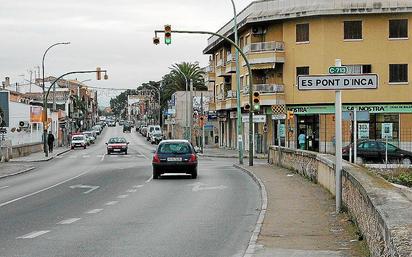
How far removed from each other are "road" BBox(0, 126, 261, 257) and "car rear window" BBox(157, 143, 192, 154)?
209 centimetres

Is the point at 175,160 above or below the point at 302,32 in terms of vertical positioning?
below

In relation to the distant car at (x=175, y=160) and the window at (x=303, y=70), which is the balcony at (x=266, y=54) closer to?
the window at (x=303, y=70)

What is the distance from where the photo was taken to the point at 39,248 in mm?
11453

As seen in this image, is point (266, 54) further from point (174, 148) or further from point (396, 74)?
point (174, 148)

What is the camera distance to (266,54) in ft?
196

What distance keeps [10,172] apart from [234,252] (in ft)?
90.9

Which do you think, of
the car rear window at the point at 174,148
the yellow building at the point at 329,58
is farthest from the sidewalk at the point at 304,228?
the yellow building at the point at 329,58

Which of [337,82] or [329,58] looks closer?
[337,82]

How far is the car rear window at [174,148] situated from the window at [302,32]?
1218 inches

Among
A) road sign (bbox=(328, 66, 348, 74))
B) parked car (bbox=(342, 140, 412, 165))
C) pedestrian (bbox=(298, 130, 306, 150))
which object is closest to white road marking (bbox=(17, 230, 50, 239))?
road sign (bbox=(328, 66, 348, 74))

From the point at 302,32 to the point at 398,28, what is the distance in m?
7.08

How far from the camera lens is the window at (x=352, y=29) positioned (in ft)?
188

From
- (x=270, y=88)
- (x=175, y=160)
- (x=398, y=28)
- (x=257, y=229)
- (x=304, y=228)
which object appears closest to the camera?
(x=257, y=229)

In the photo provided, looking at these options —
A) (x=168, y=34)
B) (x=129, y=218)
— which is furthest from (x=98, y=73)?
(x=129, y=218)
